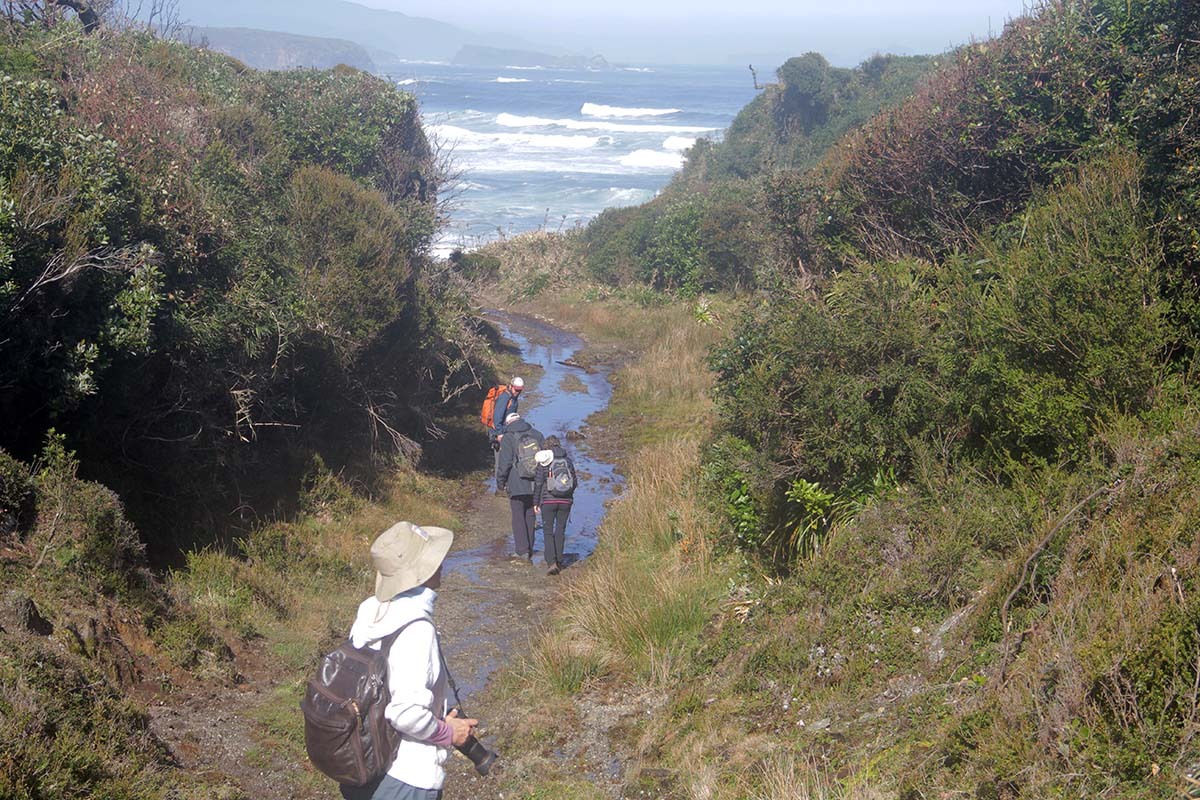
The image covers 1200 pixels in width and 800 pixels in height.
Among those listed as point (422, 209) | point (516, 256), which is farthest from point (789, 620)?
point (516, 256)

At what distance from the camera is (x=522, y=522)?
38.2 feet

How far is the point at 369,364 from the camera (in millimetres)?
15094

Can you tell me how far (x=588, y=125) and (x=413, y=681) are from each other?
3584 inches

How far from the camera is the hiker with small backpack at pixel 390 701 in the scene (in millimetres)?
3631

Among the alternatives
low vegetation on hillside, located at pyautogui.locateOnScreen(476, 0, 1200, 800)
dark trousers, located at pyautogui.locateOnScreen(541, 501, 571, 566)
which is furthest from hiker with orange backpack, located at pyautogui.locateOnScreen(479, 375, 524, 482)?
low vegetation on hillside, located at pyautogui.locateOnScreen(476, 0, 1200, 800)

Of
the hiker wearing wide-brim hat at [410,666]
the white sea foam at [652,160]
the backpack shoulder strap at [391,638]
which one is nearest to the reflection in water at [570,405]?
the hiker wearing wide-brim hat at [410,666]

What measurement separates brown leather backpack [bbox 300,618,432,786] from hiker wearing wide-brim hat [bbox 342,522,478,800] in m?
0.05

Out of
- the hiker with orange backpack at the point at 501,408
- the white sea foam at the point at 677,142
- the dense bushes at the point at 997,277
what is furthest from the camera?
the white sea foam at the point at 677,142

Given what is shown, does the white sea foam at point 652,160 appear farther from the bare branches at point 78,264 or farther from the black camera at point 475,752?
the black camera at point 475,752

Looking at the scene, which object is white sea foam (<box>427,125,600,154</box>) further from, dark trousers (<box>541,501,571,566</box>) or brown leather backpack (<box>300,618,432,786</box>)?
brown leather backpack (<box>300,618,432,786</box>)

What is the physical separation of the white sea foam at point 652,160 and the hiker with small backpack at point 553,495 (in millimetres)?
60692

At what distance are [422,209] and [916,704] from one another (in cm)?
1508

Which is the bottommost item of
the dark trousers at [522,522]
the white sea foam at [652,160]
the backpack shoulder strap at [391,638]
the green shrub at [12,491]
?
the dark trousers at [522,522]

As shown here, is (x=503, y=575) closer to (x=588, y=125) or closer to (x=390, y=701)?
(x=390, y=701)
